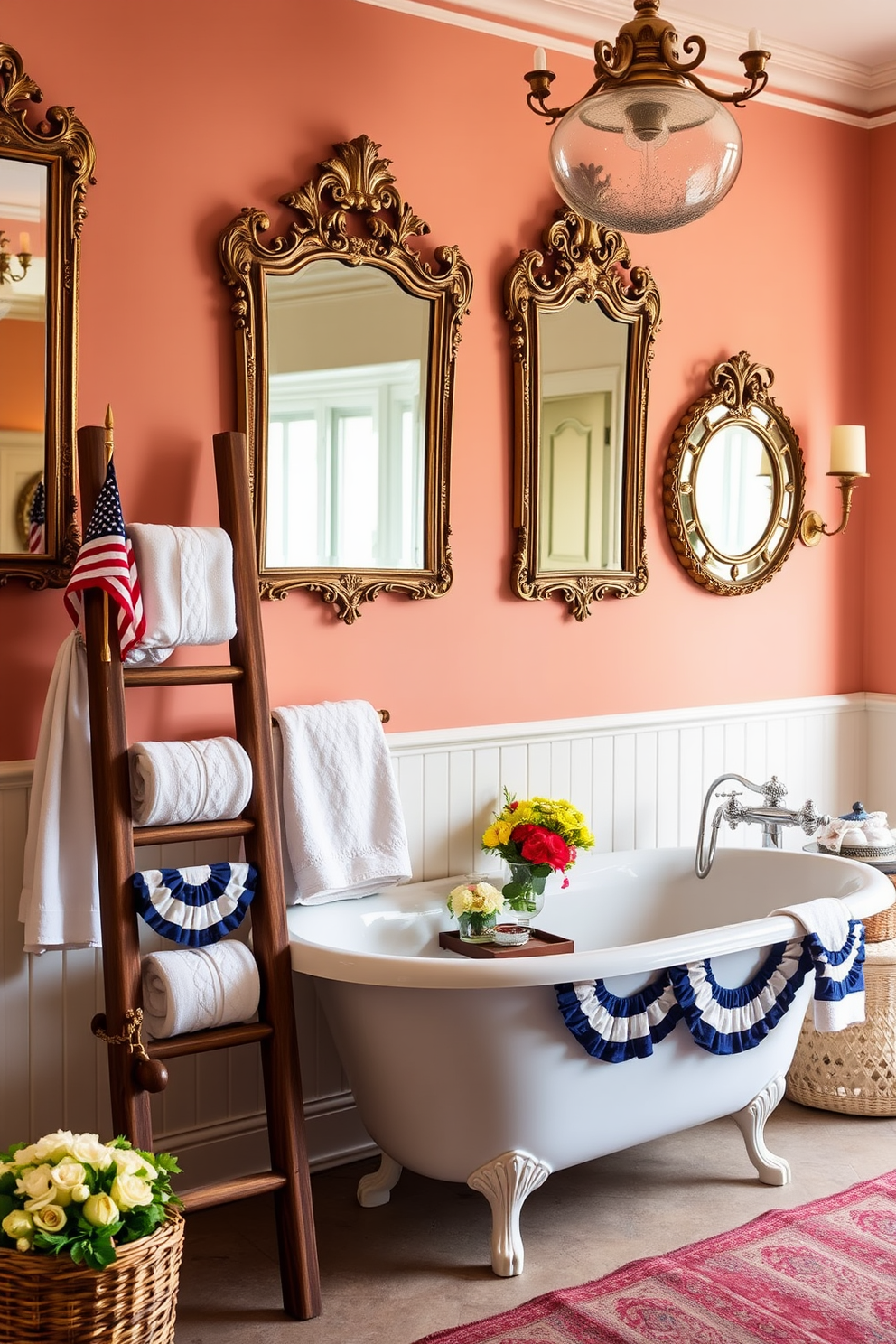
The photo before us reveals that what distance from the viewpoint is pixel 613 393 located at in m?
3.80

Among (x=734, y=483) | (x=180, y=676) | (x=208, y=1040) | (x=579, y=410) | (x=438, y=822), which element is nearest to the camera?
(x=208, y=1040)

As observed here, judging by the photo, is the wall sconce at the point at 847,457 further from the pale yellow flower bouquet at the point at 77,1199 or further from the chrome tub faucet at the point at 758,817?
the pale yellow flower bouquet at the point at 77,1199

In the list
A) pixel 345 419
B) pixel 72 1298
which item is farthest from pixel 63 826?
pixel 345 419

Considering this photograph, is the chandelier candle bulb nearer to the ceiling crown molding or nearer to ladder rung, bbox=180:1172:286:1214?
the ceiling crown molding

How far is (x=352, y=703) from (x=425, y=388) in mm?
830

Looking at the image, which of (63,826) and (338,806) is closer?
(63,826)

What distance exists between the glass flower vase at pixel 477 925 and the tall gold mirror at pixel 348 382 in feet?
2.58

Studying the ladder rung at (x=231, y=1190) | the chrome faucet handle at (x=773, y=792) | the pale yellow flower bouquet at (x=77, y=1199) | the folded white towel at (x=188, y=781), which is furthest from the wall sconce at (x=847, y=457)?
the pale yellow flower bouquet at (x=77, y=1199)

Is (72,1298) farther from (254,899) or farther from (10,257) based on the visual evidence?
(10,257)

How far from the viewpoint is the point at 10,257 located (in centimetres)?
272

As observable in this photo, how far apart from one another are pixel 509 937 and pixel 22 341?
170 centimetres

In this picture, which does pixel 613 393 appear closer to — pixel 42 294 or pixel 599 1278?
pixel 42 294

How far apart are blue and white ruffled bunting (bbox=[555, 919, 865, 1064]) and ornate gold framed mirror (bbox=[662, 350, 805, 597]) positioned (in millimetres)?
1355

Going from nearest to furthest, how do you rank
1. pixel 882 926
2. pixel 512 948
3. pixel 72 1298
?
pixel 72 1298
pixel 512 948
pixel 882 926
